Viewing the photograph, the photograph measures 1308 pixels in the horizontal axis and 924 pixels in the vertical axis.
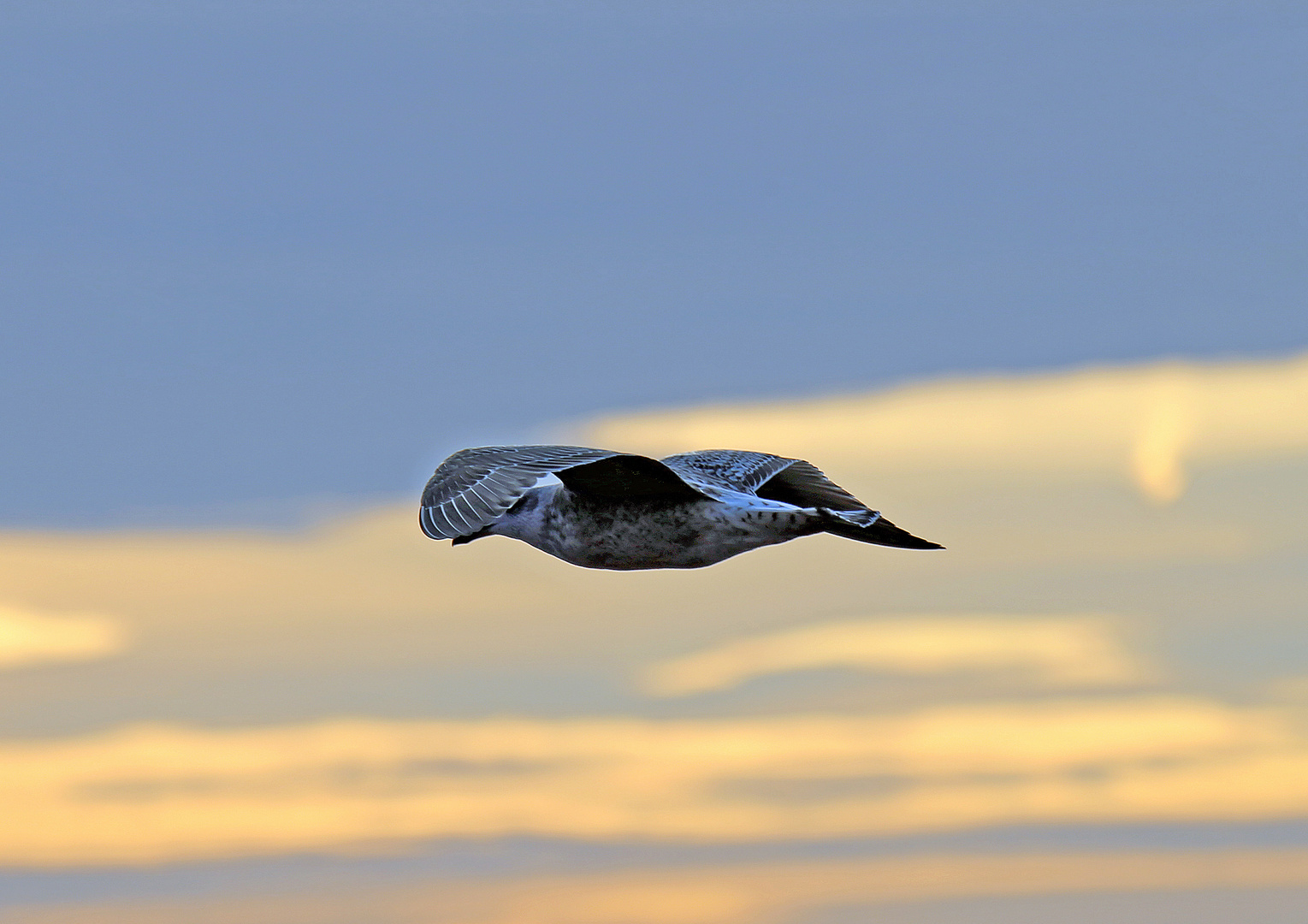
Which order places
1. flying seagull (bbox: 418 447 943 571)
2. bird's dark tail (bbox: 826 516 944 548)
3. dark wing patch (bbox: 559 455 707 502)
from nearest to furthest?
flying seagull (bbox: 418 447 943 571)
dark wing patch (bbox: 559 455 707 502)
bird's dark tail (bbox: 826 516 944 548)

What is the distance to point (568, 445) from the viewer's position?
49.5 feet

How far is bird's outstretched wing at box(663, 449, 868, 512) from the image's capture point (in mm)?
18250

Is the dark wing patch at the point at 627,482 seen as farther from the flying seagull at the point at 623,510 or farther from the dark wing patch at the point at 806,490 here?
the dark wing patch at the point at 806,490

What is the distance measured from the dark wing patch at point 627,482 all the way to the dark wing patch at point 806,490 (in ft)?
8.00

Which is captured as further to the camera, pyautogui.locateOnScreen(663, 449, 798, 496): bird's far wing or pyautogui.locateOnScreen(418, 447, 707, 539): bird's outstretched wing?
pyautogui.locateOnScreen(663, 449, 798, 496): bird's far wing

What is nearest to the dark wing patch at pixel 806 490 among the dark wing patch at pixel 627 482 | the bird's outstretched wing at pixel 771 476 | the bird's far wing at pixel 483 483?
the bird's outstretched wing at pixel 771 476

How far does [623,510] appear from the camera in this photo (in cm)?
1664

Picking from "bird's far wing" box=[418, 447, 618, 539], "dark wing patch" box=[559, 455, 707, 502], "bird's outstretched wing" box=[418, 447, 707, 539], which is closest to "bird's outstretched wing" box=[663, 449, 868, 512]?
"dark wing patch" box=[559, 455, 707, 502]

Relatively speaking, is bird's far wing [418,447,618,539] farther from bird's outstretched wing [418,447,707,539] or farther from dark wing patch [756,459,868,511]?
dark wing patch [756,459,868,511]

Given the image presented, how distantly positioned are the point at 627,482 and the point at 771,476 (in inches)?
112

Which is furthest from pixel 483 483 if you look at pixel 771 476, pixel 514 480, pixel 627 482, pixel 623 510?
pixel 771 476

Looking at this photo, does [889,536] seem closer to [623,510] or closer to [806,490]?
[806,490]

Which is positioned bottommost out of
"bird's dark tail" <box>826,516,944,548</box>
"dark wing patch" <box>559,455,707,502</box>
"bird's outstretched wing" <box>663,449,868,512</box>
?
"bird's dark tail" <box>826,516,944,548</box>

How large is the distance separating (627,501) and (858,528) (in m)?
2.33
